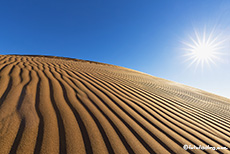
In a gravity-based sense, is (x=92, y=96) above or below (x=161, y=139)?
above

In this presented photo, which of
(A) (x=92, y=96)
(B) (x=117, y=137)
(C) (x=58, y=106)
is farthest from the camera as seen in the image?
(A) (x=92, y=96)

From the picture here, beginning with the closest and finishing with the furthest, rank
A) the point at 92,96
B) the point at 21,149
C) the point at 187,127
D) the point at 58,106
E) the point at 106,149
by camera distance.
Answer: the point at 21,149 → the point at 106,149 → the point at 58,106 → the point at 187,127 → the point at 92,96

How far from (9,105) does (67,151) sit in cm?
107

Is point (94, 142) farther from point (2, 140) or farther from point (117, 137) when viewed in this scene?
point (2, 140)

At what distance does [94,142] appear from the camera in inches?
48.2

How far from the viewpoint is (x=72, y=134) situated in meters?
A: 1.26

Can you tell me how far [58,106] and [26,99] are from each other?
49 centimetres

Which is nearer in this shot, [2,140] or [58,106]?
[2,140]

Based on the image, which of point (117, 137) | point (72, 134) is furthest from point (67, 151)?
point (117, 137)

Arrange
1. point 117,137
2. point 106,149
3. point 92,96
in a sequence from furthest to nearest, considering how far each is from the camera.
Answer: point 92,96 < point 117,137 < point 106,149

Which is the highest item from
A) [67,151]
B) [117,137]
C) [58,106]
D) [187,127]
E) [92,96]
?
[92,96]

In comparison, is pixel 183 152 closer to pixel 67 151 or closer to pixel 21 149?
pixel 67 151

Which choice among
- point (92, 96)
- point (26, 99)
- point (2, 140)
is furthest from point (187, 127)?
point (26, 99)

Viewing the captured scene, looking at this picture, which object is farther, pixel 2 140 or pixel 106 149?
pixel 106 149
